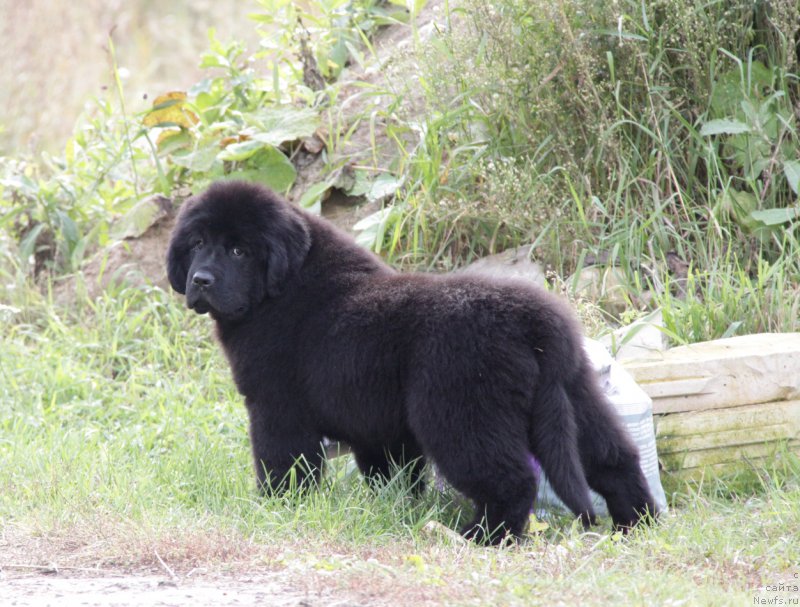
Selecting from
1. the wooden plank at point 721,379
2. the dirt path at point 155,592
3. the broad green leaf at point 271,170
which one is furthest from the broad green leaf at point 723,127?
the dirt path at point 155,592

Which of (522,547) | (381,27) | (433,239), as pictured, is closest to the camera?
(522,547)

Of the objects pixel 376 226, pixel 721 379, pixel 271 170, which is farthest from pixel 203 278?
pixel 271 170

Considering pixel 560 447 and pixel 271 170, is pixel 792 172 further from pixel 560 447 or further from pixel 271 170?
pixel 271 170

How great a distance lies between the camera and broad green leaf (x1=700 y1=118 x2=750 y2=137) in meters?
5.27

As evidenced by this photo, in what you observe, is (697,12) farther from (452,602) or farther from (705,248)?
(452,602)

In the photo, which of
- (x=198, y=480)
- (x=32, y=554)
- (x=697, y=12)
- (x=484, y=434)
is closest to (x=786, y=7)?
(x=697, y=12)

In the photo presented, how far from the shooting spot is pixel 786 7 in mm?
5281

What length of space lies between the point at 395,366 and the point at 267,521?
2.29ft

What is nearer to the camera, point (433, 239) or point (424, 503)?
point (424, 503)

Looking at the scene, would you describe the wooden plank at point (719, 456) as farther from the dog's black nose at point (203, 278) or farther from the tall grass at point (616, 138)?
the dog's black nose at point (203, 278)

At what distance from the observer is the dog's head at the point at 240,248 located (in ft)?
13.2

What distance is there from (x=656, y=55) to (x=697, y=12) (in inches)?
12.0

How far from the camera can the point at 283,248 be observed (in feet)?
13.3

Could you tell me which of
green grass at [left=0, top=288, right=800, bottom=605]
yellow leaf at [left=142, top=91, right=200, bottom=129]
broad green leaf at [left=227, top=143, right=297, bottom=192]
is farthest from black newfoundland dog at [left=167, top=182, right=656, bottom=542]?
yellow leaf at [left=142, top=91, right=200, bottom=129]
